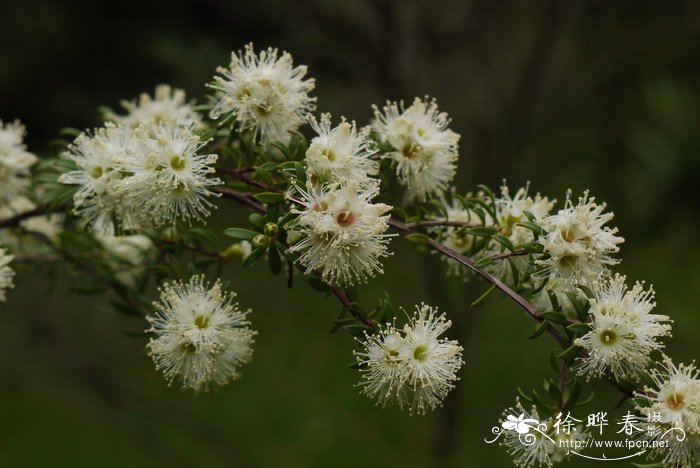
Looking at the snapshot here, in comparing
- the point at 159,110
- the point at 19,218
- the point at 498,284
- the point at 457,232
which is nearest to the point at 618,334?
the point at 498,284

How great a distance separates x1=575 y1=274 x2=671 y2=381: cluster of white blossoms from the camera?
3.40ft

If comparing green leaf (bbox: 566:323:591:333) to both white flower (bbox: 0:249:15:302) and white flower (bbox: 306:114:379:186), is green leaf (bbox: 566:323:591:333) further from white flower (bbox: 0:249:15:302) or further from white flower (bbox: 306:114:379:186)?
white flower (bbox: 0:249:15:302)

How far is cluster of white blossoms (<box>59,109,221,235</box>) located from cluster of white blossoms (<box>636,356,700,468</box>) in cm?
68

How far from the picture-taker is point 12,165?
1399 mm

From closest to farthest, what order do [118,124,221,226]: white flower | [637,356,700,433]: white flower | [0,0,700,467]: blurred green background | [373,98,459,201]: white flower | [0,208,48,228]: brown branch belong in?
[637,356,700,433]: white flower → [118,124,221,226]: white flower → [373,98,459,201]: white flower → [0,208,48,228]: brown branch → [0,0,700,467]: blurred green background

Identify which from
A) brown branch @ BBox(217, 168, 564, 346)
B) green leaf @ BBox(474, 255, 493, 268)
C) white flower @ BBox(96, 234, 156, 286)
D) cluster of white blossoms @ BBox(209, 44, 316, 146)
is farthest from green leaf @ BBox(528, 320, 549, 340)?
white flower @ BBox(96, 234, 156, 286)

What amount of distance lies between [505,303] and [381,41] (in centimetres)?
164


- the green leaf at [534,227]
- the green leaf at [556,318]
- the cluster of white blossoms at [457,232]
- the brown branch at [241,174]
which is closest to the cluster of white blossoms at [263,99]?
the brown branch at [241,174]

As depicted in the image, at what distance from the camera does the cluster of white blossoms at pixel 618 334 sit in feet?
A: 3.40

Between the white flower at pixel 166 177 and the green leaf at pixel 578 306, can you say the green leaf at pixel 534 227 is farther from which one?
the white flower at pixel 166 177

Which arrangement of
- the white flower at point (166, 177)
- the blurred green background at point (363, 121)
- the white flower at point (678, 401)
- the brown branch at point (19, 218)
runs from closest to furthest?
the white flower at point (678, 401), the white flower at point (166, 177), the brown branch at point (19, 218), the blurred green background at point (363, 121)

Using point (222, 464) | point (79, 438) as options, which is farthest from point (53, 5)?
point (222, 464)

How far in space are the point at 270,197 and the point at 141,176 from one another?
0.20 metres

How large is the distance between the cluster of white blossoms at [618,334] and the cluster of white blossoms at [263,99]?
1.76 ft
